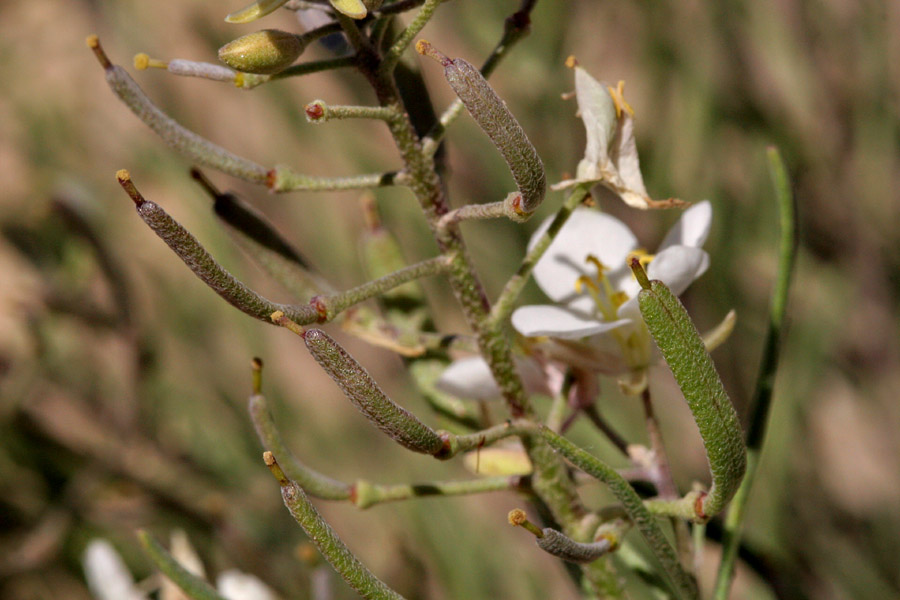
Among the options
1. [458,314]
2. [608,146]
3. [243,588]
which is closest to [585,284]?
[608,146]

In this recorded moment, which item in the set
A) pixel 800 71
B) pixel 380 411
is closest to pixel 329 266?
pixel 800 71

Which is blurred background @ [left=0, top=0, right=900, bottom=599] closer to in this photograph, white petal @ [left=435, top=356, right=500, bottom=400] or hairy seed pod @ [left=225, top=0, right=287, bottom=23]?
white petal @ [left=435, top=356, right=500, bottom=400]

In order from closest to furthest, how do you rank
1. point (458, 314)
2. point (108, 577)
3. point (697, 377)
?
point (697, 377) → point (108, 577) → point (458, 314)

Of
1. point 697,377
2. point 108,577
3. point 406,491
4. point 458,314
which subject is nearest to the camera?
point 697,377

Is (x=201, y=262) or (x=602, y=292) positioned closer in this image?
(x=201, y=262)

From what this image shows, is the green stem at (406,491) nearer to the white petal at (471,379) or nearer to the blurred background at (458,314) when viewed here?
the white petal at (471,379)

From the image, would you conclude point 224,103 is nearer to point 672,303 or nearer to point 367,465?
point 367,465

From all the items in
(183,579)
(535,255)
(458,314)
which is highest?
(535,255)

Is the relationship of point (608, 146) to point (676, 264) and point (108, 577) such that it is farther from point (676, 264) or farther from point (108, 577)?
point (108, 577)
